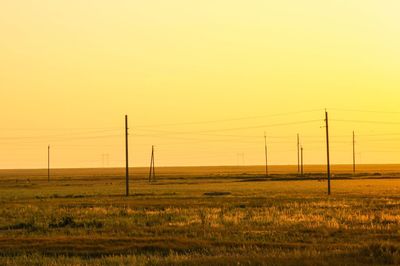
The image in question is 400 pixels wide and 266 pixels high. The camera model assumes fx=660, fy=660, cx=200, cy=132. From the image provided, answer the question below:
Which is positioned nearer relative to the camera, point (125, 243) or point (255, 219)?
point (125, 243)

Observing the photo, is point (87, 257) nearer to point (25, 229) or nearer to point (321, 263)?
point (321, 263)

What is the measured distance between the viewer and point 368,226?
33.8 meters

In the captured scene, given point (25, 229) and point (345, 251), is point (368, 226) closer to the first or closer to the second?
point (345, 251)

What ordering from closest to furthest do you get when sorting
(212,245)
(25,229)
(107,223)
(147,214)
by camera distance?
(212,245) → (25,229) → (107,223) → (147,214)

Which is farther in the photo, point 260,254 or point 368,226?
point 368,226

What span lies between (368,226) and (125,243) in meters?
13.3

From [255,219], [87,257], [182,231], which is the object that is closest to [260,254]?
[87,257]

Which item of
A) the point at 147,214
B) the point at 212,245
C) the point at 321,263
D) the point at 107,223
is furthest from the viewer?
the point at 147,214

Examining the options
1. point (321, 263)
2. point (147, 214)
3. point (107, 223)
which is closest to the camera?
point (321, 263)

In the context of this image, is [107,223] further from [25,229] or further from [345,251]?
[345,251]

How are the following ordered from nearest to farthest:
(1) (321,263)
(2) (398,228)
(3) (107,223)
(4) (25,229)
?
(1) (321,263)
(2) (398,228)
(4) (25,229)
(3) (107,223)

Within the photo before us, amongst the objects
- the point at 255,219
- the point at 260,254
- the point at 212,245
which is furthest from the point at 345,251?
the point at 255,219

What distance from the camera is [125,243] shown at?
2742 centimetres

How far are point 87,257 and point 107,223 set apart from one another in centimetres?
1323
